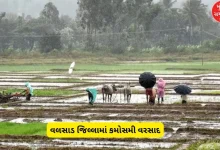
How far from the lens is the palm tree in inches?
2547

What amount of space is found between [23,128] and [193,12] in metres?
53.3

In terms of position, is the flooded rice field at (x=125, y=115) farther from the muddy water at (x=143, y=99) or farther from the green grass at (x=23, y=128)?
the green grass at (x=23, y=128)

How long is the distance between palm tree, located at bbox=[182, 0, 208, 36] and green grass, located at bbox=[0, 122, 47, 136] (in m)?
51.9

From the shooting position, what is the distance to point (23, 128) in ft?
46.1

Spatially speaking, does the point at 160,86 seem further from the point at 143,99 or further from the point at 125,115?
the point at 125,115

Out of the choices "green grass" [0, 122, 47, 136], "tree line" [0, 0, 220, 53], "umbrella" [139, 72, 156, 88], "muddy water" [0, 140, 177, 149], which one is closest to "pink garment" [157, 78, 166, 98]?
"umbrella" [139, 72, 156, 88]

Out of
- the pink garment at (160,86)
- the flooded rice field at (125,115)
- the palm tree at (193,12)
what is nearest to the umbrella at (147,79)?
the flooded rice field at (125,115)

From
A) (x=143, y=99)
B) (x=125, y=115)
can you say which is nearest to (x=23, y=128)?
(x=125, y=115)

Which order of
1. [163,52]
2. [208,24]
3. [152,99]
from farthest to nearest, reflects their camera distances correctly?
1. [208,24]
2. [163,52]
3. [152,99]

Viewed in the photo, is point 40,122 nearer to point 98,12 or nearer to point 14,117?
point 14,117

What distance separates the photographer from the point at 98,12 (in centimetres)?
6234

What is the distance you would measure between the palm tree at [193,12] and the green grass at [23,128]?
51914 millimetres

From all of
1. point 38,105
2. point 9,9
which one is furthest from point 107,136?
point 9,9

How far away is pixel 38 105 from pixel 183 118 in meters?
6.55
